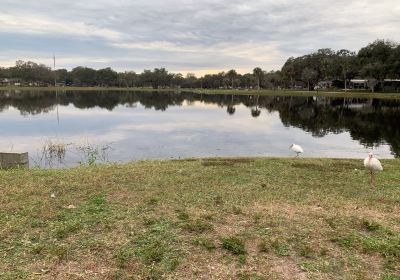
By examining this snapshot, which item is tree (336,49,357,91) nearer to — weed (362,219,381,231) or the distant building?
the distant building

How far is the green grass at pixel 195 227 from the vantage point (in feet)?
20.4

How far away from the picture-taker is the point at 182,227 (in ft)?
25.4

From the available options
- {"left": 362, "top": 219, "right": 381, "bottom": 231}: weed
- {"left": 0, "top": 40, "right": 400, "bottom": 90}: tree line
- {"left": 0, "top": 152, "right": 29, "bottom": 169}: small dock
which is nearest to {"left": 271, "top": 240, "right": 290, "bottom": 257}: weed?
{"left": 362, "top": 219, "right": 381, "bottom": 231}: weed

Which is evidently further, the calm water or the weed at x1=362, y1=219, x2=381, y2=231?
the calm water

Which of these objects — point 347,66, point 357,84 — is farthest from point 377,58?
point 357,84

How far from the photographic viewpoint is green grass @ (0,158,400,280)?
620cm

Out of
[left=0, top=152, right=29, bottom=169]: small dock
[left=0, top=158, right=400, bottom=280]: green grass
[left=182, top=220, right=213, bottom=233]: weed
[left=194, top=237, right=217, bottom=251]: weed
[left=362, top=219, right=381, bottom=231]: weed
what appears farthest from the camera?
[left=0, top=152, right=29, bottom=169]: small dock

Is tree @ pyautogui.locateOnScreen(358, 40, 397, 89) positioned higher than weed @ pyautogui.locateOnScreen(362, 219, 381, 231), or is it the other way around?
tree @ pyautogui.locateOnScreen(358, 40, 397, 89)

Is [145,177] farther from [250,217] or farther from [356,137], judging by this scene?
[356,137]

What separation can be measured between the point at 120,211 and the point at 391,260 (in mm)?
5442

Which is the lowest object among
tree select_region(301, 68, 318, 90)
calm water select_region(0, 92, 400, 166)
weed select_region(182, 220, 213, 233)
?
calm water select_region(0, 92, 400, 166)

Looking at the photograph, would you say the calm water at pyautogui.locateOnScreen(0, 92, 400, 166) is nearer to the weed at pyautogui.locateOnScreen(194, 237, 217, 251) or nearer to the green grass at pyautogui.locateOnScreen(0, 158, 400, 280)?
the green grass at pyautogui.locateOnScreen(0, 158, 400, 280)

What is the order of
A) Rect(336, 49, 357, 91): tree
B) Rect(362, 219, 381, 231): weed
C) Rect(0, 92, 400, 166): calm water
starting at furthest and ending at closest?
Rect(336, 49, 357, 91): tree
Rect(0, 92, 400, 166): calm water
Rect(362, 219, 381, 231): weed

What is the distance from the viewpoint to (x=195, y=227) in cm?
770
